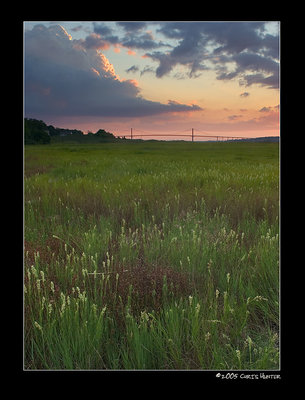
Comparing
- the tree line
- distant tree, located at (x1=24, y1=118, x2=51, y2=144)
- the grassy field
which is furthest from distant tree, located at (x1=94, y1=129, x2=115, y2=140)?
the grassy field

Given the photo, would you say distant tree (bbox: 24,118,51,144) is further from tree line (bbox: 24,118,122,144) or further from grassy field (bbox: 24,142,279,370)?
grassy field (bbox: 24,142,279,370)

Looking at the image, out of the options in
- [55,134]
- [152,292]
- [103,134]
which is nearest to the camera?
[152,292]

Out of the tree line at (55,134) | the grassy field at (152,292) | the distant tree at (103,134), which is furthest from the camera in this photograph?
the tree line at (55,134)

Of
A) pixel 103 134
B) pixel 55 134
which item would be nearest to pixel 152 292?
pixel 103 134

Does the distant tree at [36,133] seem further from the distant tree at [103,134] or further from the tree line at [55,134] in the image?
the distant tree at [103,134]

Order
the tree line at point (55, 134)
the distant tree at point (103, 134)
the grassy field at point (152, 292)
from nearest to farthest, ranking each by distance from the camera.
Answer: the grassy field at point (152, 292), the distant tree at point (103, 134), the tree line at point (55, 134)

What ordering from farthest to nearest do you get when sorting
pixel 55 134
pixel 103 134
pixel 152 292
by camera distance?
pixel 55 134
pixel 103 134
pixel 152 292

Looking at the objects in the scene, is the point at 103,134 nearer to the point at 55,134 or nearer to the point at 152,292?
the point at 55,134

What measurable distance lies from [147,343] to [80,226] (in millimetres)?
2390

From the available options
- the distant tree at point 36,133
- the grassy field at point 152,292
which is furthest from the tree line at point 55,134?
the grassy field at point 152,292

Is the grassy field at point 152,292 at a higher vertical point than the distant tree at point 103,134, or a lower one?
lower

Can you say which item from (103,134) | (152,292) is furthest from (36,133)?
(152,292)

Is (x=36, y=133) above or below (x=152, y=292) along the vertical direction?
above

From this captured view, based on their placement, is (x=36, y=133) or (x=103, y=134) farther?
(x=36, y=133)
